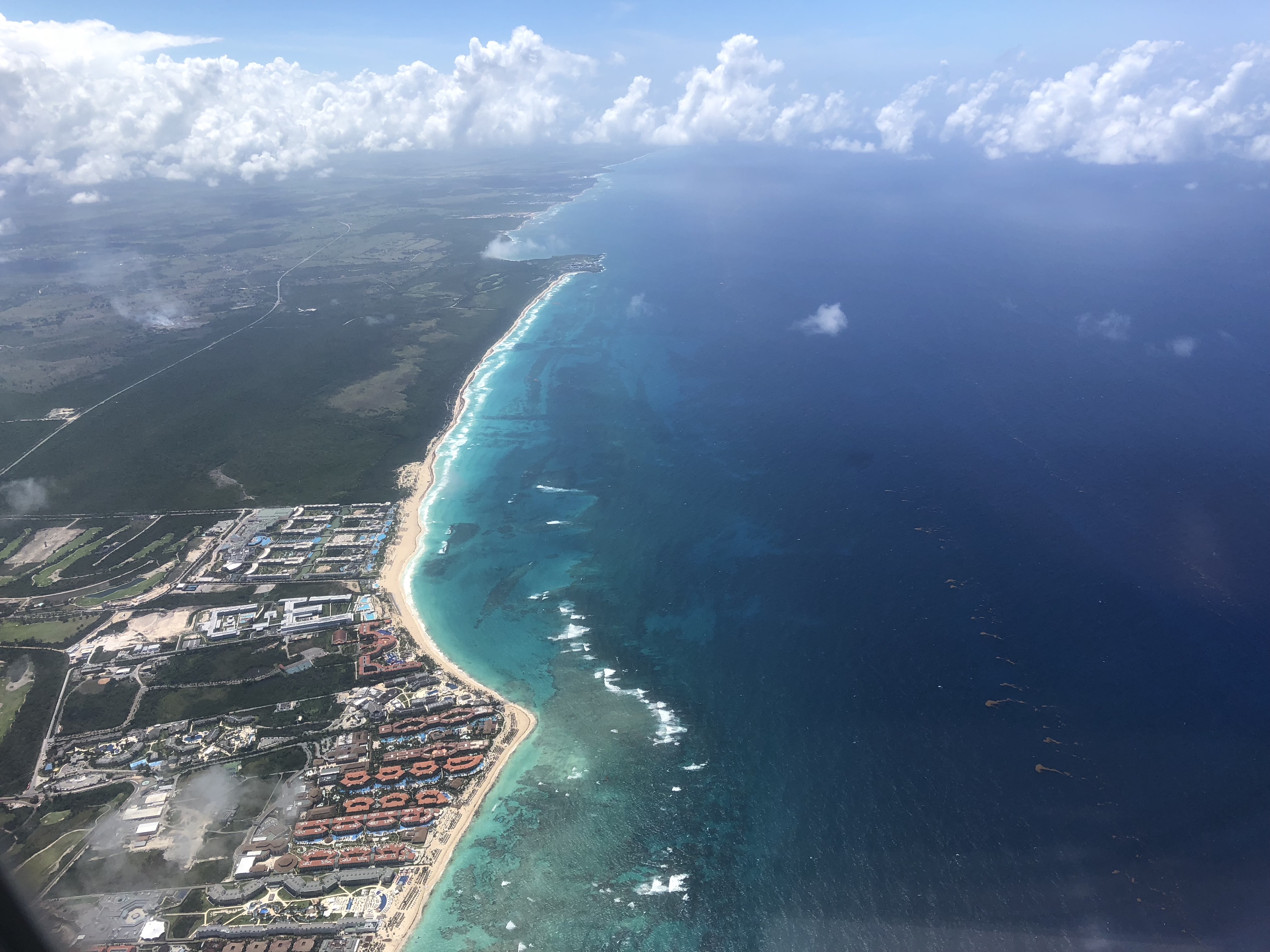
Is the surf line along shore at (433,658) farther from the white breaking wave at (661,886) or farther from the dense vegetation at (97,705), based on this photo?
the dense vegetation at (97,705)

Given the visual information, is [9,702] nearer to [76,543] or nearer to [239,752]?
[239,752]

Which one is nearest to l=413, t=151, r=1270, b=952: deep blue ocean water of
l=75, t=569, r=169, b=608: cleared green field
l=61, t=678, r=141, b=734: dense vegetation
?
l=61, t=678, r=141, b=734: dense vegetation

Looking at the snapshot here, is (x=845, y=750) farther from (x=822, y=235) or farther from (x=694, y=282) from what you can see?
(x=822, y=235)

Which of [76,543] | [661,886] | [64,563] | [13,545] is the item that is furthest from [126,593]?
[661,886]

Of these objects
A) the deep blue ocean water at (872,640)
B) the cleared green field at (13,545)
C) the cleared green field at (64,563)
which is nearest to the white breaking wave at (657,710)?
the deep blue ocean water at (872,640)

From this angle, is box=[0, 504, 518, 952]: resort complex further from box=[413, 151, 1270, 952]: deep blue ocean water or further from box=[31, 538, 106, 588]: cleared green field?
box=[413, 151, 1270, 952]: deep blue ocean water
